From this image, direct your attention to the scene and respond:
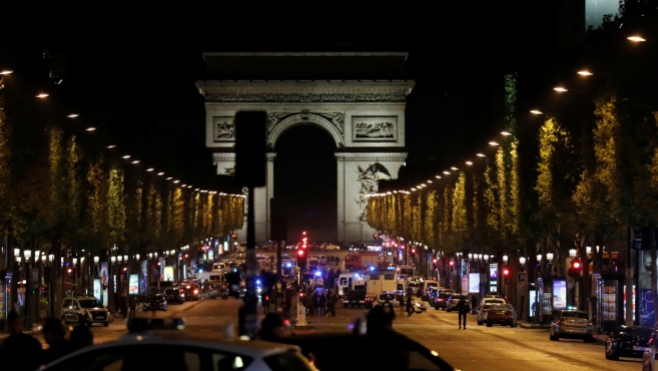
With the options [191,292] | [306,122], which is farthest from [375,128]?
[191,292]

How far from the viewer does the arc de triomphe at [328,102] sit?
150625 millimetres

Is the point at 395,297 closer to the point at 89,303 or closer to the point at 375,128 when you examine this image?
the point at 89,303

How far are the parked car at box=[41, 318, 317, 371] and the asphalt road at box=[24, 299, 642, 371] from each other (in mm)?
6858

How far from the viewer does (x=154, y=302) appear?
68375mm

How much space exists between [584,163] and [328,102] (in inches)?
4244

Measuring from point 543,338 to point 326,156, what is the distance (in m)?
151

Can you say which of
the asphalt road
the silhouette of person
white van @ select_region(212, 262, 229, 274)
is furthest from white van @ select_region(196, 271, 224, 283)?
the silhouette of person

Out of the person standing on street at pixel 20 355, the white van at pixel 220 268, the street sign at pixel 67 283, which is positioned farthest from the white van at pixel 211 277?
the person standing on street at pixel 20 355

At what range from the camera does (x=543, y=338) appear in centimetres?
4956

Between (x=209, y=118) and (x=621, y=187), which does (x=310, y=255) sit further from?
(x=621, y=187)

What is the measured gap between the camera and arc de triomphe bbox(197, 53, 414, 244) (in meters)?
151

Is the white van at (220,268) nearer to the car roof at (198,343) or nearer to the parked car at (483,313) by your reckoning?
the parked car at (483,313)

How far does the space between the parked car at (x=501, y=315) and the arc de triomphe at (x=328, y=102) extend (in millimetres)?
90662

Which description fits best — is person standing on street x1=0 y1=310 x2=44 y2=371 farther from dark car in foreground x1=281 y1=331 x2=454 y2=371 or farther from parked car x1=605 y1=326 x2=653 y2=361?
parked car x1=605 y1=326 x2=653 y2=361
